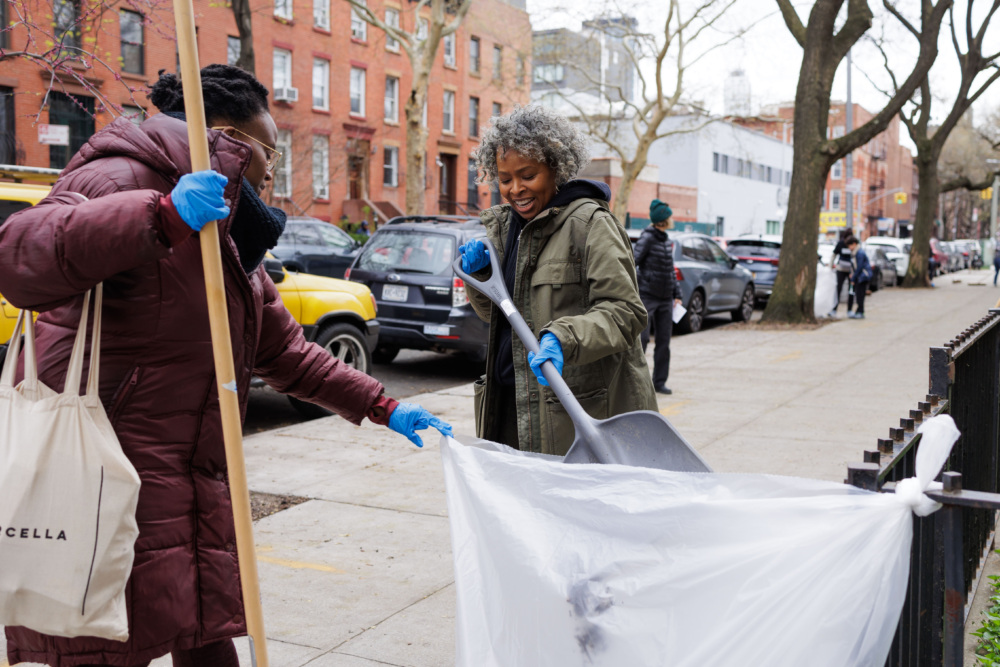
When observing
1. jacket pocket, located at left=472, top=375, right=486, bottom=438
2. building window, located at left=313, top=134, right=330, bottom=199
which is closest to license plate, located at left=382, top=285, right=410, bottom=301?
jacket pocket, located at left=472, top=375, right=486, bottom=438

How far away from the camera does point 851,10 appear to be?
1605cm

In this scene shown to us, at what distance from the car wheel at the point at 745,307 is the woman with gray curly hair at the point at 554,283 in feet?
48.1

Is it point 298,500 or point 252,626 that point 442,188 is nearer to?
point 298,500

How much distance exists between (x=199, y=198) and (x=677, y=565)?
3.86 ft

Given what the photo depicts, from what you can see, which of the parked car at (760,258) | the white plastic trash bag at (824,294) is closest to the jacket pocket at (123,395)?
the white plastic trash bag at (824,294)

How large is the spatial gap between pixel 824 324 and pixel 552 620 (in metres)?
15.7

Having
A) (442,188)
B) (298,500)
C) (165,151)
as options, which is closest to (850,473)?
(165,151)

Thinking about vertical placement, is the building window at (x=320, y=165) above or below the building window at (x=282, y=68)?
below

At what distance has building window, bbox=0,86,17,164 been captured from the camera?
2091 centimetres

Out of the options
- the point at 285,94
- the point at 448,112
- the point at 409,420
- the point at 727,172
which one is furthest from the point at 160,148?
the point at 727,172

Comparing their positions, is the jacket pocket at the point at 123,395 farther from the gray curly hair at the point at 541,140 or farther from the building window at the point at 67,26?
the building window at the point at 67,26

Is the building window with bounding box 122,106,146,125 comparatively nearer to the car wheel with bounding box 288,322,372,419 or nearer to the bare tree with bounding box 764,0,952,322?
the car wheel with bounding box 288,322,372,419

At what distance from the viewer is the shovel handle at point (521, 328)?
2.56 m

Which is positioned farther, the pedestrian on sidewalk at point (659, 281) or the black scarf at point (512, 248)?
the pedestrian on sidewalk at point (659, 281)
